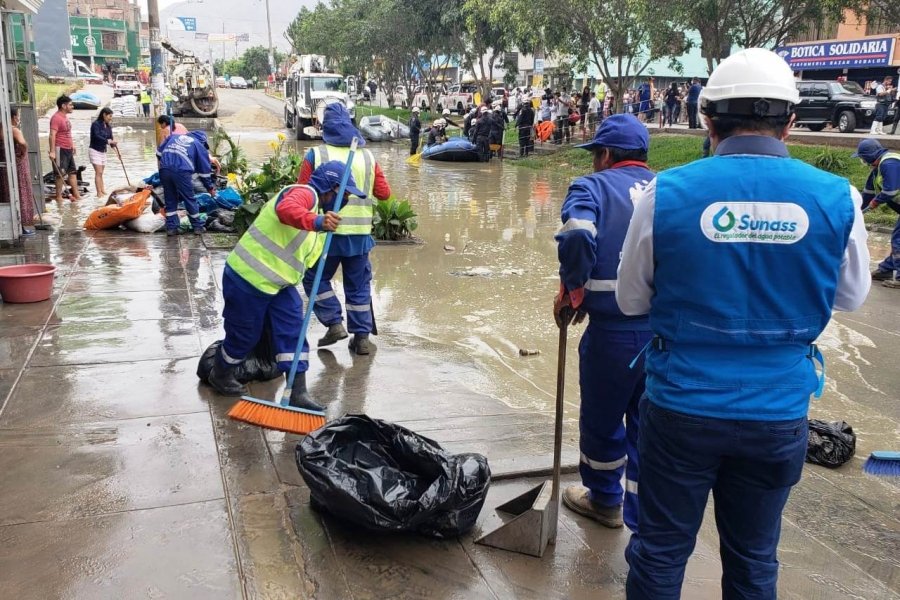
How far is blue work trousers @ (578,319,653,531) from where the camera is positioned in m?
3.07

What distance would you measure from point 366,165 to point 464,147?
16608 millimetres

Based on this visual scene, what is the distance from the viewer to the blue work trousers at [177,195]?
366 inches

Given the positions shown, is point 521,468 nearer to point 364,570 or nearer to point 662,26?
point 364,570

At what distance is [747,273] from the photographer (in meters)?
2.06

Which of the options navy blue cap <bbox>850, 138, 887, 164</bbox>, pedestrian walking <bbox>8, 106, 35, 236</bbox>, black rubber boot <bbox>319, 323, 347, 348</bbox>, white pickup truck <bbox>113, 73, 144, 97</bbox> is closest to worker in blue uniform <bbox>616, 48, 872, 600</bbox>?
black rubber boot <bbox>319, 323, 347, 348</bbox>

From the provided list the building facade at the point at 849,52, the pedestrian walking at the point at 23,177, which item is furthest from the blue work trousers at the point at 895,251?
the building facade at the point at 849,52

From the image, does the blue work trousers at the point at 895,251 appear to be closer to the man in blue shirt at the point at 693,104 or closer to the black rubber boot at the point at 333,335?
the black rubber boot at the point at 333,335

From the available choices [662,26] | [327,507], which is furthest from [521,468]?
[662,26]

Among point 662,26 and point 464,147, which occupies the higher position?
point 662,26

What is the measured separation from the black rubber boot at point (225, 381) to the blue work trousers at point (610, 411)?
224cm

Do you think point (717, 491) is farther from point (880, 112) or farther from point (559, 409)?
point (880, 112)

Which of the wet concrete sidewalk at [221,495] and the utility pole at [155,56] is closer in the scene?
the wet concrete sidewalk at [221,495]

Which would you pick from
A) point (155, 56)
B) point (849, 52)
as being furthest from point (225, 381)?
point (849, 52)

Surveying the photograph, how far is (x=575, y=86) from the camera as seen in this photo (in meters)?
51.8
